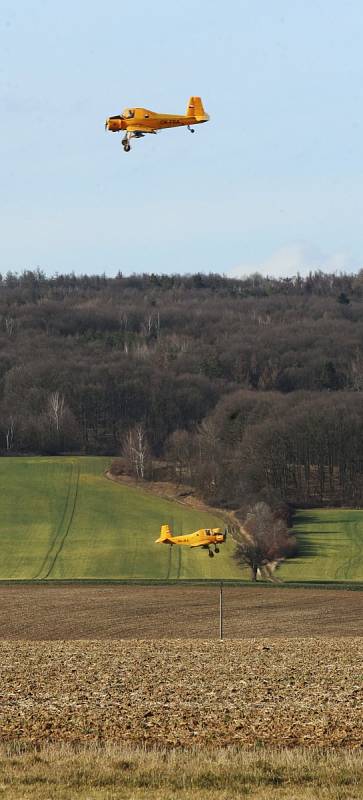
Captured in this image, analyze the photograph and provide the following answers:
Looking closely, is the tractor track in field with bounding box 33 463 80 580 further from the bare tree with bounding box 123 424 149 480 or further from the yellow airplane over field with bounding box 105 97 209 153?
the yellow airplane over field with bounding box 105 97 209 153

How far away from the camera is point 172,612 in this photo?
2499 inches

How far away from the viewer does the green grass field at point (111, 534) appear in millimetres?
96438

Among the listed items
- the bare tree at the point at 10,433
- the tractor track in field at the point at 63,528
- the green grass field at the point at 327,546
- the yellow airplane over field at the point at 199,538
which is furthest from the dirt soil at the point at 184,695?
the bare tree at the point at 10,433

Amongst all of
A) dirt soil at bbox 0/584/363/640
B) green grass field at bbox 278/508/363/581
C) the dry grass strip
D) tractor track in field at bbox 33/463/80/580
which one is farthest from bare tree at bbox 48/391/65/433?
the dry grass strip

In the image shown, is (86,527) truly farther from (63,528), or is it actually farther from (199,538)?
(199,538)

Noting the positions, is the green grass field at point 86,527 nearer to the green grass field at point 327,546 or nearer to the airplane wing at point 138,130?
the green grass field at point 327,546

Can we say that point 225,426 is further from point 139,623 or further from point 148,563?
point 139,623

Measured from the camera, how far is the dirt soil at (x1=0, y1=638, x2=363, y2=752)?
83.4 ft

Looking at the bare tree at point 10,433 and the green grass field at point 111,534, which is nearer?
the green grass field at point 111,534

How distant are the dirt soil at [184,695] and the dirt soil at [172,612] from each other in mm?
13767

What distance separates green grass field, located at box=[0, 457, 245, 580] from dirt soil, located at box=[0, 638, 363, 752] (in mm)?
54434

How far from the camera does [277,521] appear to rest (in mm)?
110812

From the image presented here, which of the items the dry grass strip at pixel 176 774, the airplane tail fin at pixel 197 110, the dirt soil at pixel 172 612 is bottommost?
the dirt soil at pixel 172 612

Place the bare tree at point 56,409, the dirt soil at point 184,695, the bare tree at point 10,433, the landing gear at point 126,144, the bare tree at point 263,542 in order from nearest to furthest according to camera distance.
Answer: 1. the dirt soil at point 184,695
2. the landing gear at point 126,144
3. the bare tree at point 263,542
4. the bare tree at point 10,433
5. the bare tree at point 56,409
